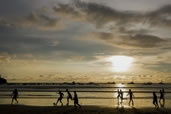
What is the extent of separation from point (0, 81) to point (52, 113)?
400ft

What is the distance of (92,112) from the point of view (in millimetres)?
24781

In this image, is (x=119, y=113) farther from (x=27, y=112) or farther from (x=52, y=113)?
(x=27, y=112)

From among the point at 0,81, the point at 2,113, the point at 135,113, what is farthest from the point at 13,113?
the point at 0,81

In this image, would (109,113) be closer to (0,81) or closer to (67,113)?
(67,113)

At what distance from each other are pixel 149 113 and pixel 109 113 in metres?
4.01

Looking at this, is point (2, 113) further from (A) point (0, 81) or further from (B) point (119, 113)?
(A) point (0, 81)

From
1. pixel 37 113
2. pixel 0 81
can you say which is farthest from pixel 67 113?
pixel 0 81

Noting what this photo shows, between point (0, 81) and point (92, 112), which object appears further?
point (0, 81)

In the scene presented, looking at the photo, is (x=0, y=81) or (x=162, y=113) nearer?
(x=162, y=113)

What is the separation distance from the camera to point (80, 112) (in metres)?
24.8

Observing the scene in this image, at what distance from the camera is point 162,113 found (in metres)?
24.2

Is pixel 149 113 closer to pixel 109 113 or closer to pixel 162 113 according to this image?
pixel 162 113

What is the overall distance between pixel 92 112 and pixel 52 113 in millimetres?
4033

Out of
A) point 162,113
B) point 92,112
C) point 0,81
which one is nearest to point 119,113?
point 92,112
